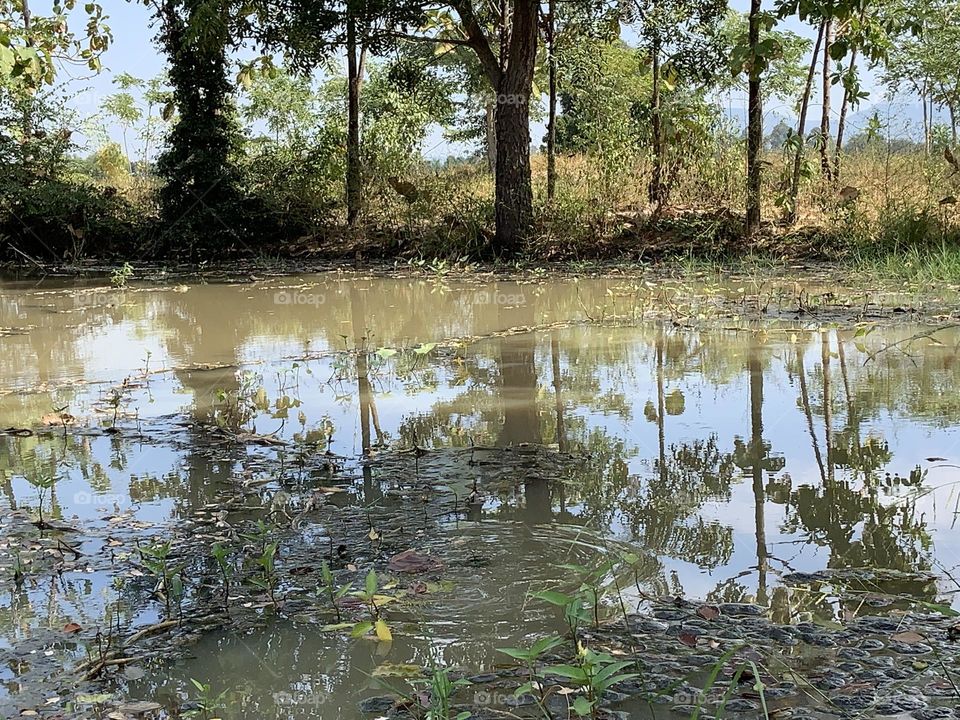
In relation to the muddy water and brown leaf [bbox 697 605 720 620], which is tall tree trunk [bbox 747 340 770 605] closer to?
the muddy water

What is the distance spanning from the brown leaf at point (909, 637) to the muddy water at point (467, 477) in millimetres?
174

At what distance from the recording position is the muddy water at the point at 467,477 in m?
2.79

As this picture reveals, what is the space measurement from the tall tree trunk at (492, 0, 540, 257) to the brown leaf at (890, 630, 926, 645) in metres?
13.4

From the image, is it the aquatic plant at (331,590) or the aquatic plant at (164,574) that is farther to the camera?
the aquatic plant at (164,574)

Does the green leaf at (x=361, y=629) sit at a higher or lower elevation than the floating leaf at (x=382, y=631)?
higher

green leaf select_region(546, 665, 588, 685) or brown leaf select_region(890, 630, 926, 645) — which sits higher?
green leaf select_region(546, 665, 588, 685)

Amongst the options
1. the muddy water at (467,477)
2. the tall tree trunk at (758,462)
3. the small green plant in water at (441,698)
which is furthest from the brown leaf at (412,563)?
the tall tree trunk at (758,462)

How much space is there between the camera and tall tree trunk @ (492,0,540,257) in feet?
49.3

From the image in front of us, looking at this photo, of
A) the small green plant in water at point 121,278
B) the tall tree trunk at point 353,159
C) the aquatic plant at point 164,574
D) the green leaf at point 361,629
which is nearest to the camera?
the green leaf at point 361,629

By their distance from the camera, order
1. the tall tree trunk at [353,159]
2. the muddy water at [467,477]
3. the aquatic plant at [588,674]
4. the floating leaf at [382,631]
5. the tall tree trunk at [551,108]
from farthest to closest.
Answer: the tall tree trunk at [353,159] → the tall tree trunk at [551,108] → the muddy water at [467,477] → the floating leaf at [382,631] → the aquatic plant at [588,674]

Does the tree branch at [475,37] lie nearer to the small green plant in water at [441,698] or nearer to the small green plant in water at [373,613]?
the small green plant in water at [373,613]

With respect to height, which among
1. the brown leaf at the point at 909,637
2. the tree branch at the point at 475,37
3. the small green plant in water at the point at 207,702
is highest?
the tree branch at the point at 475,37

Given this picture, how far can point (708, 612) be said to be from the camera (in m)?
2.82

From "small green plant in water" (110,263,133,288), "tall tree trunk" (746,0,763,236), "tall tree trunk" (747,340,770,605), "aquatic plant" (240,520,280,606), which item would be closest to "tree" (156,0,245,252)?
"small green plant in water" (110,263,133,288)
